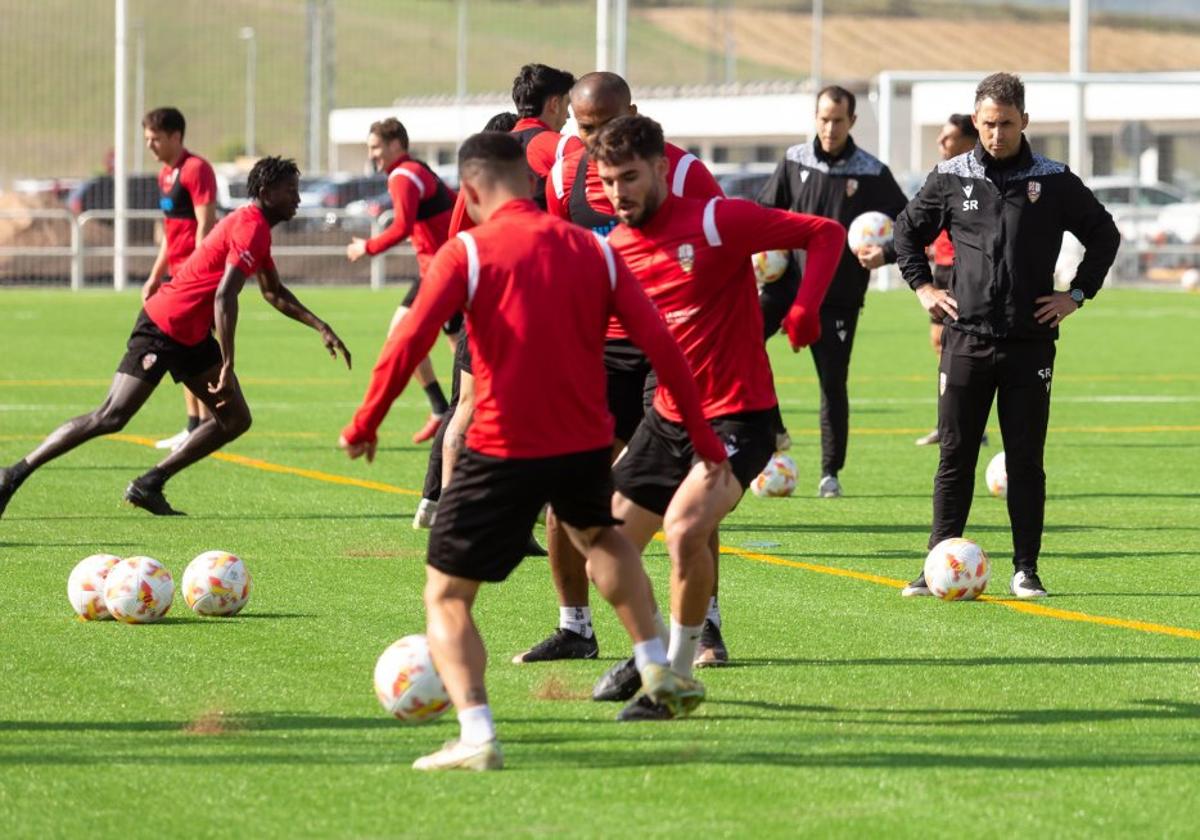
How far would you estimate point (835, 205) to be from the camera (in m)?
14.0

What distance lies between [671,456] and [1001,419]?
2947 millimetres

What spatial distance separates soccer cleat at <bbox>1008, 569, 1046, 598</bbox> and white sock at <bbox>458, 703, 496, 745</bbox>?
4103mm

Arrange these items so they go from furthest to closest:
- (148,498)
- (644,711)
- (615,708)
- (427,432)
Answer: (427,432) → (148,498) → (615,708) → (644,711)

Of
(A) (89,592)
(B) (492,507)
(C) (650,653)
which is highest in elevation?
(B) (492,507)

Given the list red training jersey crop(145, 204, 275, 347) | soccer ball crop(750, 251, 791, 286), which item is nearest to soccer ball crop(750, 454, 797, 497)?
soccer ball crop(750, 251, 791, 286)

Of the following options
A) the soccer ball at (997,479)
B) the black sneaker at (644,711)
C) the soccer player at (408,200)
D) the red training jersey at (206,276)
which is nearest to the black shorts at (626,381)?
the black sneaker at (644,711)

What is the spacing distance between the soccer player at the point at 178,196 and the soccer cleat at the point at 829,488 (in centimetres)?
451

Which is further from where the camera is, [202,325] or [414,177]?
[414,177]

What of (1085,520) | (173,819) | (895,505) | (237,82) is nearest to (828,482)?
(895,505)

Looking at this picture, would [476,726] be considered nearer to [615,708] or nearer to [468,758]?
[468,758]

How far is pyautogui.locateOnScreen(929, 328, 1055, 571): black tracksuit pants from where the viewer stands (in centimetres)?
998

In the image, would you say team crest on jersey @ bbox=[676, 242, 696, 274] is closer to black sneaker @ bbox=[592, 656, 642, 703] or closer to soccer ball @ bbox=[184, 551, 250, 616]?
black sneaker @ bbox=[592, 656, 642, 703]

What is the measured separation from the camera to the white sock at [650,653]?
6.98 m

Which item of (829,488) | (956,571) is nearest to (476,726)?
(956,571)
